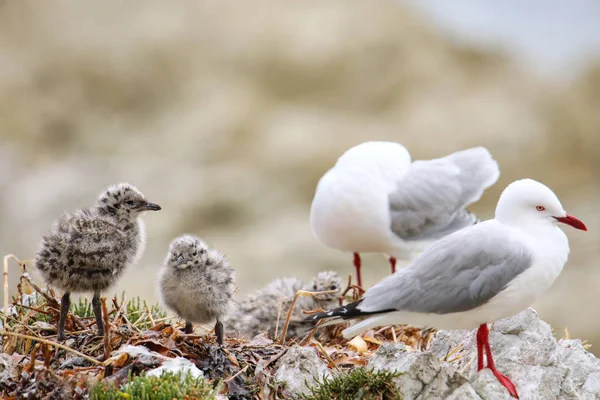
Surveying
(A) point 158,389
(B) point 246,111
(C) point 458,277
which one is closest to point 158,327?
(A) point 158,389

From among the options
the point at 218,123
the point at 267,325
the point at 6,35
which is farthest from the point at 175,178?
the point at 267,325

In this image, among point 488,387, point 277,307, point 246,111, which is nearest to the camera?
point 488,387

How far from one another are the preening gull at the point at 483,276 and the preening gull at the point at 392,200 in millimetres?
1853

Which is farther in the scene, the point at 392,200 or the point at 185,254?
the point at 392,200

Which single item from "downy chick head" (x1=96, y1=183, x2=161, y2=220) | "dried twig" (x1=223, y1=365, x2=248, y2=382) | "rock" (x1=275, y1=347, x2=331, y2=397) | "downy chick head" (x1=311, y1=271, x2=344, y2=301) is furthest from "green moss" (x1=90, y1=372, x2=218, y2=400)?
"downy chick head" (x1=311, y1=271, x2=344, y2=301)

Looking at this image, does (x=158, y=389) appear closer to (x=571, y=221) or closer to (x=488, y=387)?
(x=488, y=387)

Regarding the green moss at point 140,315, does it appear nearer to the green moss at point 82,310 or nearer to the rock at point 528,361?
the green moss at point 82,310

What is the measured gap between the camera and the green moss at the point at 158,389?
324 centimetres

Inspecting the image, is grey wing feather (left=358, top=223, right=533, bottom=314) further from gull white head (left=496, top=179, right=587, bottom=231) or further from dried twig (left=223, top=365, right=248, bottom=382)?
dried twig (left=223, top=365, right=248, bottom=382)

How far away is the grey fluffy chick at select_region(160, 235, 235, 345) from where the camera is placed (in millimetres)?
4043

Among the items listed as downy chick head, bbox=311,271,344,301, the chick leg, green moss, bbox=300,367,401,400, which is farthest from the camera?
downy chick head, bbox=311,271,344,301

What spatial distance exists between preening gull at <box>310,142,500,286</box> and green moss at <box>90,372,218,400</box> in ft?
7.93

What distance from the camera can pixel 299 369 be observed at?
3.73m

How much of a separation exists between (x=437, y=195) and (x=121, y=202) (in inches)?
88.1
